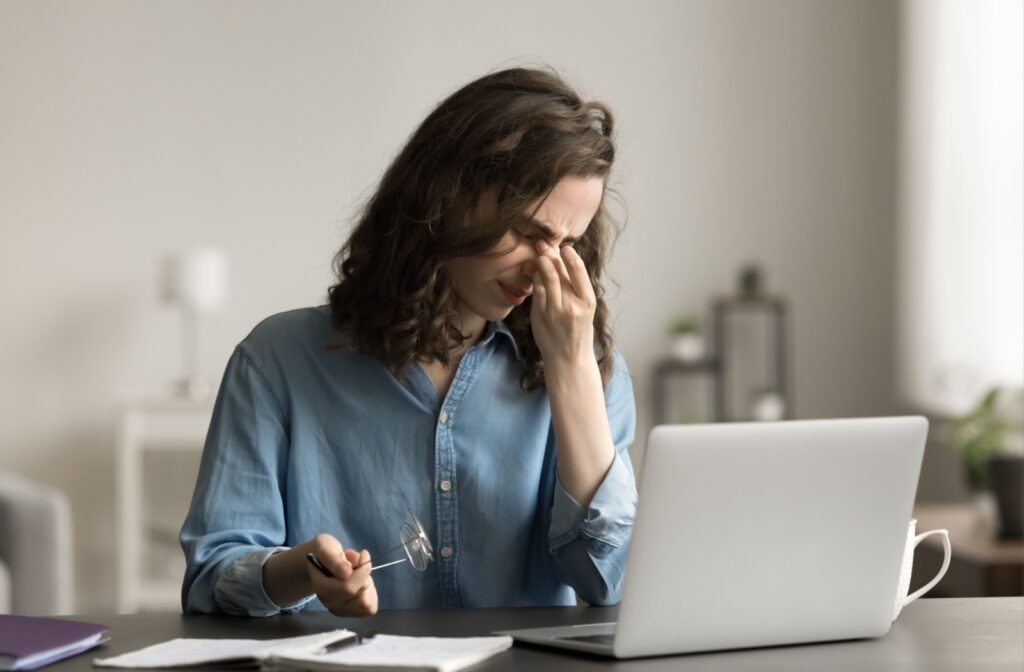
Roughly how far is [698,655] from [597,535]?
1.06 feet

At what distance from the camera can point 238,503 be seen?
1.46 metres

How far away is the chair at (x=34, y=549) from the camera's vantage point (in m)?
3.26

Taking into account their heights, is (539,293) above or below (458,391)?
above

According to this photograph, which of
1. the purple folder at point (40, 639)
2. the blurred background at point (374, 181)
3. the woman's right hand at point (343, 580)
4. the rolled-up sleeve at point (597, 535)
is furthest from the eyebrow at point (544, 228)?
the blurred background at point (374, 181)

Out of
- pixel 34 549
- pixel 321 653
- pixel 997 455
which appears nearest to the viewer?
pixel 321 653

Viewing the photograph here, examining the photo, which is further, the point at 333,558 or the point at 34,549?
the point at 34,549

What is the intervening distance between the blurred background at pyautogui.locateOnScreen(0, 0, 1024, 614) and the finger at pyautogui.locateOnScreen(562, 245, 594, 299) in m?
3.10

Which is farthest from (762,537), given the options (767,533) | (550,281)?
(550,281)

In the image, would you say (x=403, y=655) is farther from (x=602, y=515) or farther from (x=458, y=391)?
(x=458, y=391)

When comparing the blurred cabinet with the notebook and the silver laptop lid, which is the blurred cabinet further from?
the silver laptop lid

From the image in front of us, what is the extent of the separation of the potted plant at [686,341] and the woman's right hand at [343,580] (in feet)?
11.9

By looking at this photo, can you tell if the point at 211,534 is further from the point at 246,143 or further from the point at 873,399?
the point at 873,399

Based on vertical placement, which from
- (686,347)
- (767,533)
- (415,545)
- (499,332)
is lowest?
(686,347)

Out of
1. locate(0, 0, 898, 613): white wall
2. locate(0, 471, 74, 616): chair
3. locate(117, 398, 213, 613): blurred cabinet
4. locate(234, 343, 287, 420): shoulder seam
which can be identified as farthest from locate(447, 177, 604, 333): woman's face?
locate(0, 0, 898, 613): white wall
